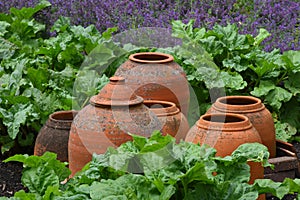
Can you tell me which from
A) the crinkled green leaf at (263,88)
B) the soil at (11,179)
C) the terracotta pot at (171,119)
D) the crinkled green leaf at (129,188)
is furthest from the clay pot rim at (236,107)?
the crinkled green leaf at (129,188)

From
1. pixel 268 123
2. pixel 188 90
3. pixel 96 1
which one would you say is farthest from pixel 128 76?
pixel 96 1

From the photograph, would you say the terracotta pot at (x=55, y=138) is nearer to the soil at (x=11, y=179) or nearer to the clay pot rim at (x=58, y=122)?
the clay pot rim at (x=58, y=122)

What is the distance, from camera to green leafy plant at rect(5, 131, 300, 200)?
3.31 m

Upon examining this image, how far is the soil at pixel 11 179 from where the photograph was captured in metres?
4.66

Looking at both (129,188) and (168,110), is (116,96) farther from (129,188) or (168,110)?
(129,188)

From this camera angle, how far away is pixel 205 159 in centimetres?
345

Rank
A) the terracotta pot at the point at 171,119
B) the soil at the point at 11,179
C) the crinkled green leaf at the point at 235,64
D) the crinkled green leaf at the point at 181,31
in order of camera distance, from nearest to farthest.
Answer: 1. the terracotta pot at the point at 171,119
2. the soil at the point at 11,179
3. the crinkled green leaf at the point at 235,64
4. the crinkled green leaf at the point at 181,31

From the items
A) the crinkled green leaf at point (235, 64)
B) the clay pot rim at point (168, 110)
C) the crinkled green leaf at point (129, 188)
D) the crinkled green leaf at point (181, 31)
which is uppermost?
the crinkled green leaf at point (181, 31)

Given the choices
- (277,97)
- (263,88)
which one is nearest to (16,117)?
(263,88)

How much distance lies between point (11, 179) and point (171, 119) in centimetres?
132

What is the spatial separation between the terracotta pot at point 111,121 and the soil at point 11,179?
697 mm

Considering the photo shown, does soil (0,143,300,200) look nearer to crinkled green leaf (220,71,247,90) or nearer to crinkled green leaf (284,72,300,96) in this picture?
crinkled green leaf (220,71,247,90)

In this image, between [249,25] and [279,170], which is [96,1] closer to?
[249,25]

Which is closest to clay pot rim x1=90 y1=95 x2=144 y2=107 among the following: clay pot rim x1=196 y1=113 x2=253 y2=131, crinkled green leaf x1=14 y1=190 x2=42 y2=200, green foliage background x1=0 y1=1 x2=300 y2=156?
clay pot rim x1=196 y1=113 x2=253 y2=131
